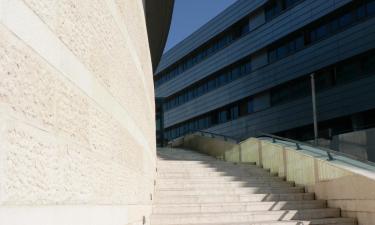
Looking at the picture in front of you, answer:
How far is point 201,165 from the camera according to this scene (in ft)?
53.1

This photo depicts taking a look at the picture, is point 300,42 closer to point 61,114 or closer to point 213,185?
point 213,185

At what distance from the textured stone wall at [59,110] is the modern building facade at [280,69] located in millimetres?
24849

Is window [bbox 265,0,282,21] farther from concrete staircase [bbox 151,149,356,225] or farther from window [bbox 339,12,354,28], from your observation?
concrete staircase [bbox 151,149,356,225]

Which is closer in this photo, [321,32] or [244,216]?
[244,216]

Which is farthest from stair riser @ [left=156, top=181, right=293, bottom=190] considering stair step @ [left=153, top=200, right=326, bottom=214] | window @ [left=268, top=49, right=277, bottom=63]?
window @ [left=268, top=49, right=277, bottom=63]

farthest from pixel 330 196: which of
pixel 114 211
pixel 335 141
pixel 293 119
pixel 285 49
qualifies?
pixel 285 49

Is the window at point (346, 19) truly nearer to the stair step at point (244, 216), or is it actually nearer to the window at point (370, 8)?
the window at point (370, 8)

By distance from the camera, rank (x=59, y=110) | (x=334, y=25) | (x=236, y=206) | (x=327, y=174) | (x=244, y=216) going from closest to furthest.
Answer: (x=59, y=110) < (x=244, y=216) < (x=236, y=206) < (x=327, y=174) < (x=334, y=25)

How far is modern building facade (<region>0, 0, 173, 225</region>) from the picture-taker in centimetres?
162

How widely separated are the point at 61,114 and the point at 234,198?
1013 centimetres

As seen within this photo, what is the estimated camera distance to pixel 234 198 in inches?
468

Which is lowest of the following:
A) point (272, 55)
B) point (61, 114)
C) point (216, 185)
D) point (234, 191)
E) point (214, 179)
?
point (234, 191)

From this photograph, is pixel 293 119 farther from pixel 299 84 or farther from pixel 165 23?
pixel 165 23

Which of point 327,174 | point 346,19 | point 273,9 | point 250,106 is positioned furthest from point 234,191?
point 250,106
